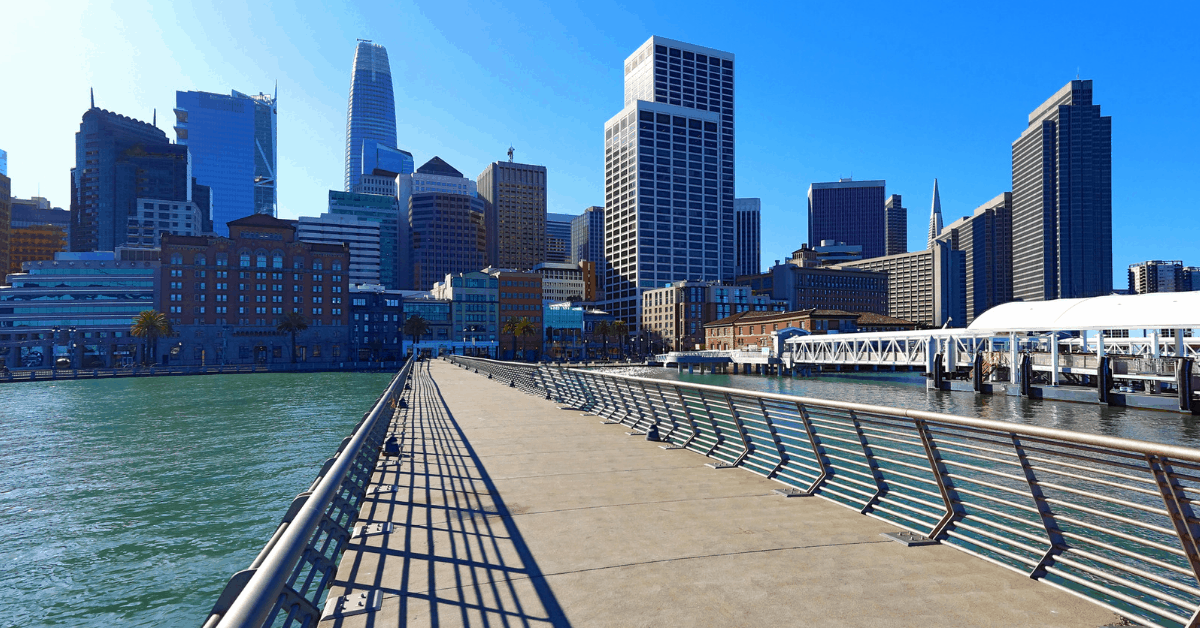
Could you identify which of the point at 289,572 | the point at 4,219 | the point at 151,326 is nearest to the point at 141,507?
the point at 289,572

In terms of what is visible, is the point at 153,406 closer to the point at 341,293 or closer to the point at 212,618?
the point at 212,618

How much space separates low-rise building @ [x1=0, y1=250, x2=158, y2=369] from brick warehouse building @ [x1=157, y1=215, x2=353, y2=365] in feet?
18.1

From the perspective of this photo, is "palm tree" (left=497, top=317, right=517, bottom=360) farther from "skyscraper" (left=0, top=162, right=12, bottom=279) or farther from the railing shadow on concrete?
"skyscraper" (left=0, top=162, right=12, bottom=279)

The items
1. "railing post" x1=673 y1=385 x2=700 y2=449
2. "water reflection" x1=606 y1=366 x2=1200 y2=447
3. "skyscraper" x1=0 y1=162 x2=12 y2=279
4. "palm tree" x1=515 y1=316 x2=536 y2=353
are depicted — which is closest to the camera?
"railing post" x1=673 y1=385 x2=700 y2=449

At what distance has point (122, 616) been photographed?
9266 mm

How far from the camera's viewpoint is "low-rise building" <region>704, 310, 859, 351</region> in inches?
4628

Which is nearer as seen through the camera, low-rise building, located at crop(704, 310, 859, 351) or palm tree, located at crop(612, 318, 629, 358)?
low-rise building, located at crop(704, 310, 859, 351)

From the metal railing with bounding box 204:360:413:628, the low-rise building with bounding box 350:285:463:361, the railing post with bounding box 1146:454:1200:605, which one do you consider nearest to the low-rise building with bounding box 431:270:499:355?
the low-rise building with bounding box 350:285:463:361

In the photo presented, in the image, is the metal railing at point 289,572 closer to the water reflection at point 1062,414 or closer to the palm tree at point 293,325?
the water reflection at point 1062,414

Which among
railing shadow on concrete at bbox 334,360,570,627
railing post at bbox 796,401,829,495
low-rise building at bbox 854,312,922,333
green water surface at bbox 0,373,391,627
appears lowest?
green water surface at bbox 0,373,391,627

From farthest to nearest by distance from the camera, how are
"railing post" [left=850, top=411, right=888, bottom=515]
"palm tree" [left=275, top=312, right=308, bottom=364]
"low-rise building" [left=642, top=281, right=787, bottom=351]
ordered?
1. "low-rise building" [left=642, top=281, right=787, bottom=351]
2. "palm tree" [left=275, top=312, right=308, bottom=364]
3. "railing post" [left=850, top=411, right=888, bottom=515]

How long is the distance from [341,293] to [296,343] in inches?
589

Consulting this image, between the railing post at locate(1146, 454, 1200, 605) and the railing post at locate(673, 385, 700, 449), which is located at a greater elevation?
the railing post at locate(1146, 454, 1200, 605)

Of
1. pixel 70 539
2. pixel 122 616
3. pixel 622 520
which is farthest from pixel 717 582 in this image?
pixel 70 539
